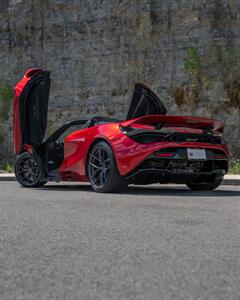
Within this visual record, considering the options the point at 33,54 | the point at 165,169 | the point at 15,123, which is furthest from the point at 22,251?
the point at 33,54

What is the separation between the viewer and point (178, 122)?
813 centimetres

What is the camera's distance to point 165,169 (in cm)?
782

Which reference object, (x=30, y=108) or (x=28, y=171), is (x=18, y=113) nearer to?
(x=30, y=108)

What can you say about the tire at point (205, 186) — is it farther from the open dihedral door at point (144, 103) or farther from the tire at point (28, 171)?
the tire at point (28, 171)

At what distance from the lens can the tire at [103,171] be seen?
7.86 m

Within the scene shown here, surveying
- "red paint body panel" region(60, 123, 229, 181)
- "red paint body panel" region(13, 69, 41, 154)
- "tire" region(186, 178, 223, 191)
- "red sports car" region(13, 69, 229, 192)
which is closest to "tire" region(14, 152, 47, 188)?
"red sports car" region(13, 69, 229, 192)

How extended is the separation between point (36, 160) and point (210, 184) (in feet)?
9.31

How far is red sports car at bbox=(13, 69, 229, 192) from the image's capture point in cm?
773

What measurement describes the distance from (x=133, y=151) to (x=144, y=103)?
2.26m

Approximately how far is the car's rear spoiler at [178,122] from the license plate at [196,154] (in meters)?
0.48

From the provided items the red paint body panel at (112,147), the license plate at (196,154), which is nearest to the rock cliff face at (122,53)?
the red paint body panel at (112,147)

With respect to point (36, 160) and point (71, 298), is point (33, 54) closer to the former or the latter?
point (36, 160)

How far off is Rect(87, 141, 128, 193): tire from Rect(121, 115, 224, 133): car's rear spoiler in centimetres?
49

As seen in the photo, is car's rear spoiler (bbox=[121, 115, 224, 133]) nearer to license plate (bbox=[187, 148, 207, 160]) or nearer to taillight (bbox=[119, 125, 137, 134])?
taillight (bbox=[119, 125, 137, 134])
